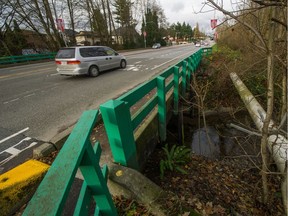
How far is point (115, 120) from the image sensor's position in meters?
2.20

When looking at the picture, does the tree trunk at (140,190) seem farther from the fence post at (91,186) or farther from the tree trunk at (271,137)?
the tree trunk at (271,137)

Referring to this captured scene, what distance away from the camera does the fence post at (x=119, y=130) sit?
2170 mm

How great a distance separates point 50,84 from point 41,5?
71.1 ft

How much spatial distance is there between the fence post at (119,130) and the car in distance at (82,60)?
7979 millimetres

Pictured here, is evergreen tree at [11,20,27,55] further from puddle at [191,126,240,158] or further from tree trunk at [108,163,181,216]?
tree trunk at [108,163,181,216]

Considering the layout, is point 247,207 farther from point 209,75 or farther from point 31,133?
point 209,75

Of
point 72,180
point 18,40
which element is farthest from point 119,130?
point 18,40

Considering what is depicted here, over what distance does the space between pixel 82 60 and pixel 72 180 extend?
9537mm

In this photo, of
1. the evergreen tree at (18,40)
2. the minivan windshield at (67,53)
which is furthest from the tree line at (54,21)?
the minivan windshield at (67,53)

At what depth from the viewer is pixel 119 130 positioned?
2301 millimetres

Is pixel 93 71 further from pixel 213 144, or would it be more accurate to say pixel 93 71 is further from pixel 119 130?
pixel 119 130

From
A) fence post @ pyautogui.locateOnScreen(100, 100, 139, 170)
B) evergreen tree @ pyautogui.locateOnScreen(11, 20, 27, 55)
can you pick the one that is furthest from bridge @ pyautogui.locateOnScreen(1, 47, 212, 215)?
evergreen tree @ pyautogui.locateOnScreen(11, 20, 27, 55)

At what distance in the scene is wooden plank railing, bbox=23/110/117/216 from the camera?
0.83m

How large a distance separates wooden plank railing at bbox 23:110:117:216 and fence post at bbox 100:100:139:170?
1.61ft
